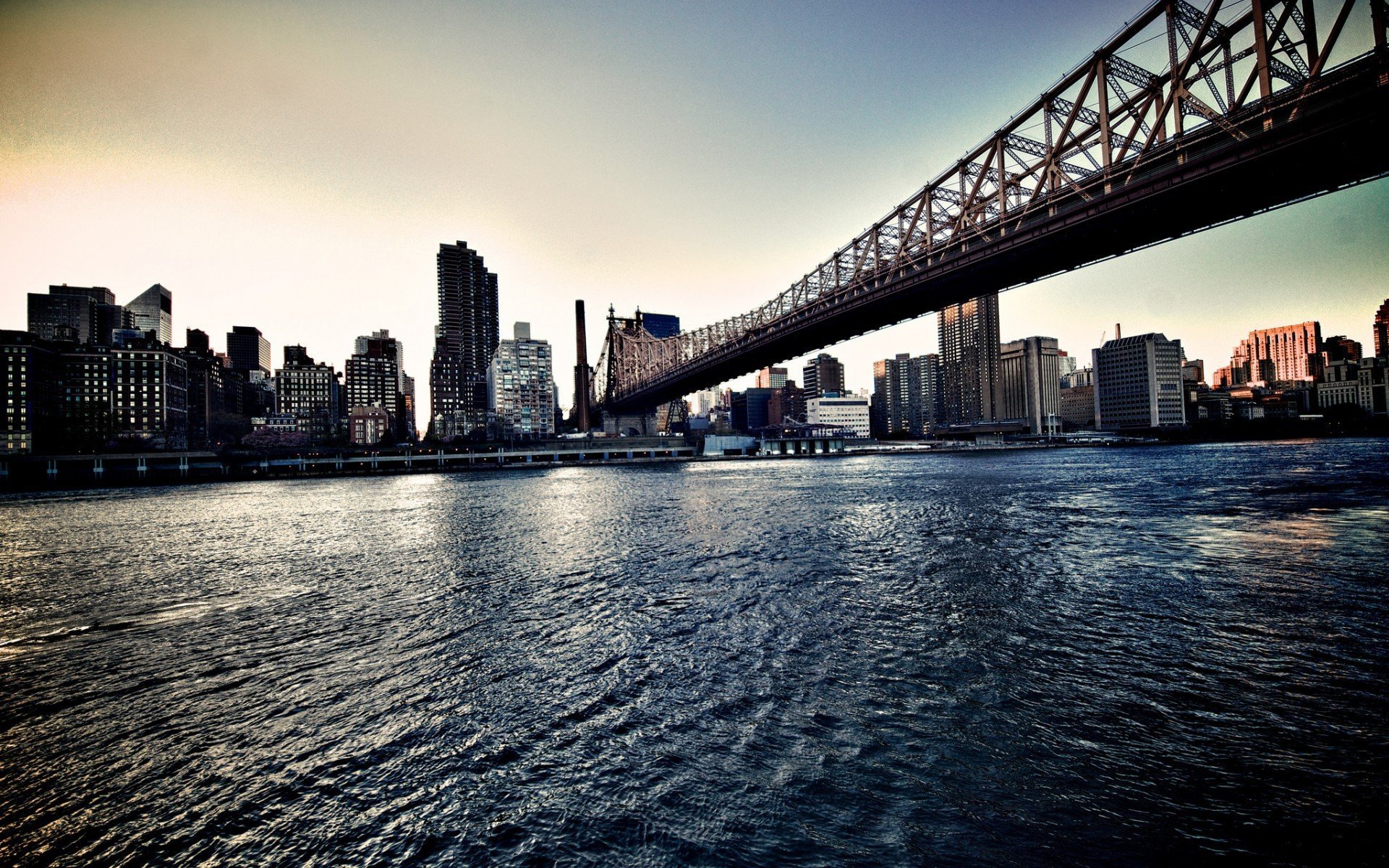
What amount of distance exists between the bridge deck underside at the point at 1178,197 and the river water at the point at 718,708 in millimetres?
20033

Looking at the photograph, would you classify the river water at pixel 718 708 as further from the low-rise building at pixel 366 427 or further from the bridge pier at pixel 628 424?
the low-rise building at pixel 366 427

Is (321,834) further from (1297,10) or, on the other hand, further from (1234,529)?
(1297,10)

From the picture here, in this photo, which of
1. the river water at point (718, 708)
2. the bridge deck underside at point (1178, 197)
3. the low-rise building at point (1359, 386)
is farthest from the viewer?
the low-rise building at point (1359, 386)

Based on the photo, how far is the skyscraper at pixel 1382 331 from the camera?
6954 inches

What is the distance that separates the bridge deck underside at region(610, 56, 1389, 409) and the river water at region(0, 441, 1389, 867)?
20033mm

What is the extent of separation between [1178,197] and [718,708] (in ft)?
129

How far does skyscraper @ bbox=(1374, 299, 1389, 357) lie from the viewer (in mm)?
176625

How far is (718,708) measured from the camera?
6.17 meters

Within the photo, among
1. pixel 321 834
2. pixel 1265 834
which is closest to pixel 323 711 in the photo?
pixel 321 834

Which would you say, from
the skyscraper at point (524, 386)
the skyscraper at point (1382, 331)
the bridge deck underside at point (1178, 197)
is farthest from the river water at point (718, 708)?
the skyscraper at point (1382, 331)

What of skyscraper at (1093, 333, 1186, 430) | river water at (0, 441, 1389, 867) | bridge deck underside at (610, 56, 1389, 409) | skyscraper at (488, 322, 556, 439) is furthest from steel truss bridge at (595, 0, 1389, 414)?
skyscraper at (1093, 333, 1186, 430)

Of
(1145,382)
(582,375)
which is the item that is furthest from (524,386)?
(1145,382)

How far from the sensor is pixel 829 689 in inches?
258

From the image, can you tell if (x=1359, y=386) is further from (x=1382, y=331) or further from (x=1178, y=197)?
(x=1178, y=197)
